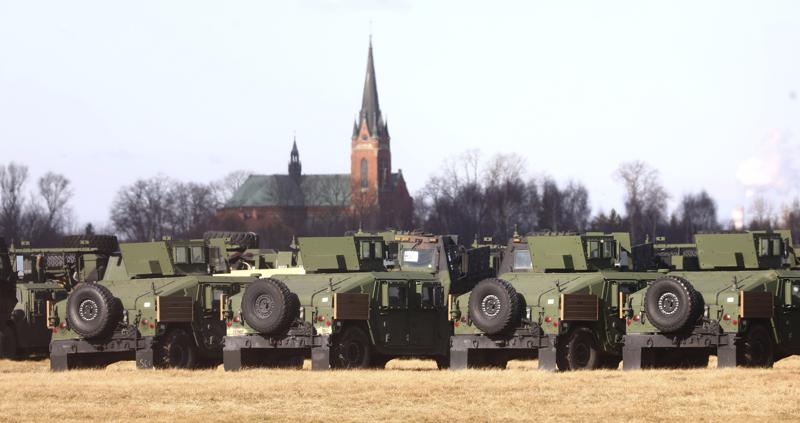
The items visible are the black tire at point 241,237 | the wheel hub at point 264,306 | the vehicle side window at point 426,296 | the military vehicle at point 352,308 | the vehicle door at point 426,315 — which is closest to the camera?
the wheel hub at point 264,306

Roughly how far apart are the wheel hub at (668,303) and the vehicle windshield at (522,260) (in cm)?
430

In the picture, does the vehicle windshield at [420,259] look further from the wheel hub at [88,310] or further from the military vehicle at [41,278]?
the military vehicle at [41,278]

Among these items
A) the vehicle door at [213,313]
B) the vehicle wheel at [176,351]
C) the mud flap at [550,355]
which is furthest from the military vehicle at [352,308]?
the mud flap at [550,355]

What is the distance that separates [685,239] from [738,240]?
124m

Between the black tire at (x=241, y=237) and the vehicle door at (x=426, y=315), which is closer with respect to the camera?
the vehicle door at (x=426, y=315)

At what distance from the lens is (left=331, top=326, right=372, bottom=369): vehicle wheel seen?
33.8 meters

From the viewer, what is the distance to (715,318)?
33.0 metres

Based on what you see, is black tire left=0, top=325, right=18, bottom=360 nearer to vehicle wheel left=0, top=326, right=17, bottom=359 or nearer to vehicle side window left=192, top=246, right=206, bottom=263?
vehicle wheel left=0, top=326, right=17, bottom=359

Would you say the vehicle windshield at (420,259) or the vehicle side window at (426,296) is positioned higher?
the vehicle windshield at (420,259)

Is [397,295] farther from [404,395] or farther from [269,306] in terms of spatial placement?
[404,395]

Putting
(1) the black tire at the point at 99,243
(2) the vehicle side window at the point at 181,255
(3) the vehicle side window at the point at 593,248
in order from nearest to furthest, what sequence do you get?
(3) the vehicle side window at the point at 593,248 → (2) the vehicle side window at the point at 181,255 → (1) the black tire at the point at 99,243

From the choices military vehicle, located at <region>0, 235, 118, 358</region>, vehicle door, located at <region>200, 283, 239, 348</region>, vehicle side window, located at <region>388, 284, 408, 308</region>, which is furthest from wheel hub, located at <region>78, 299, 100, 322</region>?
vehicle side window, located at <region>388, 284, 408, 308</region>

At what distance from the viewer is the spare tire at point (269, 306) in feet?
109

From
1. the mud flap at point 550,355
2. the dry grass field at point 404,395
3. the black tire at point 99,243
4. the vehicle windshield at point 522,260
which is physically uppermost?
the black tire at point 99,243
